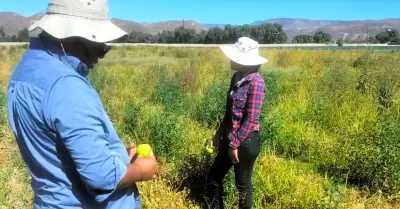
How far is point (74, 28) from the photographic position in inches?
52.4

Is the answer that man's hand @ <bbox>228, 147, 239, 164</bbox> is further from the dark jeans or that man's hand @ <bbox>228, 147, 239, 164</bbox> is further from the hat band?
the hat band

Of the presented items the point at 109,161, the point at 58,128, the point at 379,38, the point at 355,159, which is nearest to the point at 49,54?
the point at 58,128

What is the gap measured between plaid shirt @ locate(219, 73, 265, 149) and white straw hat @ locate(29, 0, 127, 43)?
175 centimetres

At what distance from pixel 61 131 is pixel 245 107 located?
198cm

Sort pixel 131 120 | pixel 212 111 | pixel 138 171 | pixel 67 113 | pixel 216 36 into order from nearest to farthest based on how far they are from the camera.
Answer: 1. pixel 67 113
2. pixel 138 171
3. pixel 131 120
4. pixel 212 111
5. pixel 216 36

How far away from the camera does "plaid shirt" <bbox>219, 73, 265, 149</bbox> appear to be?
301 centimetres

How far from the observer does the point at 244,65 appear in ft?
10.1

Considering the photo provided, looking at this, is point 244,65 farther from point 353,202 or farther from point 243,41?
point 353,202

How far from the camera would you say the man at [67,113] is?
1269mm

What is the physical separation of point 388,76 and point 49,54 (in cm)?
753

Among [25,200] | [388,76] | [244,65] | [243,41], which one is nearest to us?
[244,65]

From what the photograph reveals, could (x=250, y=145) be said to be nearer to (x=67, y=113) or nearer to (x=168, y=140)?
(x=168, y=140)

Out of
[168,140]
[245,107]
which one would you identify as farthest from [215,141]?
[168,140]

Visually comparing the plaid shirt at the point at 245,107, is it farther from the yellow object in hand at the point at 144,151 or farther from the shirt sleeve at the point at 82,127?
the shirt sleeve at the point at 82,127
